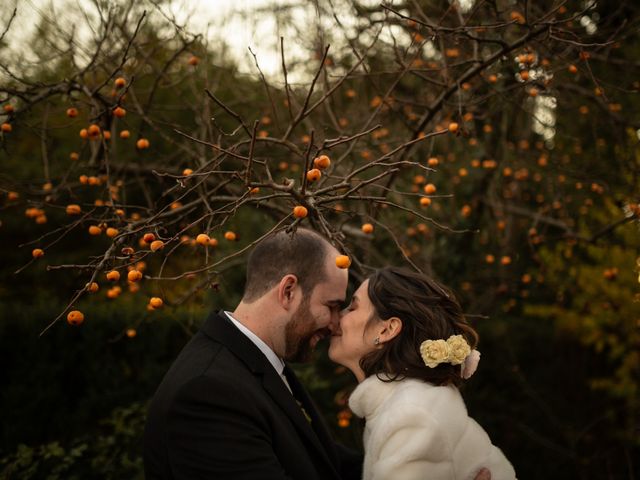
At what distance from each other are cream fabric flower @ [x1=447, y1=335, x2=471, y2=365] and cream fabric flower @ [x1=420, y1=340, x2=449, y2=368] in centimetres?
3

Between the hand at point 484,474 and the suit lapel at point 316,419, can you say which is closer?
the hand at point 484,474

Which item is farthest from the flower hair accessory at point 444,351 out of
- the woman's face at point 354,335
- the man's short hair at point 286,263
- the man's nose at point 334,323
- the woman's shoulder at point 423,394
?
the man's short hair at point 286,263

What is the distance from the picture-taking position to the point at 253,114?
5766mm

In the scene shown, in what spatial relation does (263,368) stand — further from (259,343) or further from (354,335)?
(354,335)

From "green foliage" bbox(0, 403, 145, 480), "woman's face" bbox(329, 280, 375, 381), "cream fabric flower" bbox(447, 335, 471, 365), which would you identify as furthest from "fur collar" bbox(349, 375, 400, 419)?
"green foliage" bbox(0, 403, 145, 480)

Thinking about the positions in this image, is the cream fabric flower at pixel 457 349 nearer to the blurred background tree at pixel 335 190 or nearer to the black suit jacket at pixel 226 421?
the blurred background tree at pixel 335 190

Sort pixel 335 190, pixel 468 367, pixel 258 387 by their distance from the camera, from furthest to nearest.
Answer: pixel 468 367, pixel 335 190, pixel 258 387

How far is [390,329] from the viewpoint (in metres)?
2.86

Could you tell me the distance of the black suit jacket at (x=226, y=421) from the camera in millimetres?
2043

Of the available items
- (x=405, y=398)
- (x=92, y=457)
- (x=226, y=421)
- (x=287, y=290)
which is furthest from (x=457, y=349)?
(x=92, y=457)

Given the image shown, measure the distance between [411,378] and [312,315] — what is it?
57 centimetres

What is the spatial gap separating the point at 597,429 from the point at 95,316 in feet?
20.2

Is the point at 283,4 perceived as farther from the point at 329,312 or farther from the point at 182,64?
the point at 329,312

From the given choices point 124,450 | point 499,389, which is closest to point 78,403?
point 124,450
